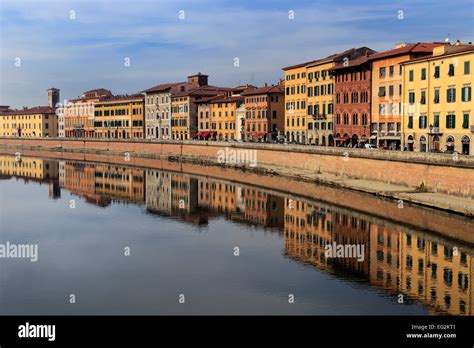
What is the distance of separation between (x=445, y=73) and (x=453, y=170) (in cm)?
1399

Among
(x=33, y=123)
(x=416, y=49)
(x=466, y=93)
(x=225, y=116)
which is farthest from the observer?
(x=33, y=123)

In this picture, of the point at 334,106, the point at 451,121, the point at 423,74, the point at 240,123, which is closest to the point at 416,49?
the point at 423,74

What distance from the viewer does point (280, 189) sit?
55.7 m

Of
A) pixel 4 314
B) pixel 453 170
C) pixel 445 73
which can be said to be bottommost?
pixel 4 314

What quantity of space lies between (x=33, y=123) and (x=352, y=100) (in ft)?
371

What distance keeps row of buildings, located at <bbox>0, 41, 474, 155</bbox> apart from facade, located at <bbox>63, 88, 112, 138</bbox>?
0.46 meters

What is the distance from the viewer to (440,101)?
52219mm

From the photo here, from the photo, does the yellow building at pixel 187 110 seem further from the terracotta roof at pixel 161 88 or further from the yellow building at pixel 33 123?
the yellow building at pixel 33 123

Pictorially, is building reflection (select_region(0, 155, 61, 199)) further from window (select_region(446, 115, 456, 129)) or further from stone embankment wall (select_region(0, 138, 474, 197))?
window (select_region(446, 115, 456, 129))

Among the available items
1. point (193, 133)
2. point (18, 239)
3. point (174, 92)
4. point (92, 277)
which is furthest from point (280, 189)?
point (174, 92)

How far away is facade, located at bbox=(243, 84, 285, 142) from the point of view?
9300 cm

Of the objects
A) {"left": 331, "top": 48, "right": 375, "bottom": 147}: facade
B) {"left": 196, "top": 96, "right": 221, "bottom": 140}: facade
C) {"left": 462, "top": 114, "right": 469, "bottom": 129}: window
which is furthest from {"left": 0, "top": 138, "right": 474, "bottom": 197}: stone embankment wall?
{"left": 196, "top": 96, "right": 221, "bottom": 140}: facade

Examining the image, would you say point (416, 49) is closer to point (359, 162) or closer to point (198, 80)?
point (359, 162)
